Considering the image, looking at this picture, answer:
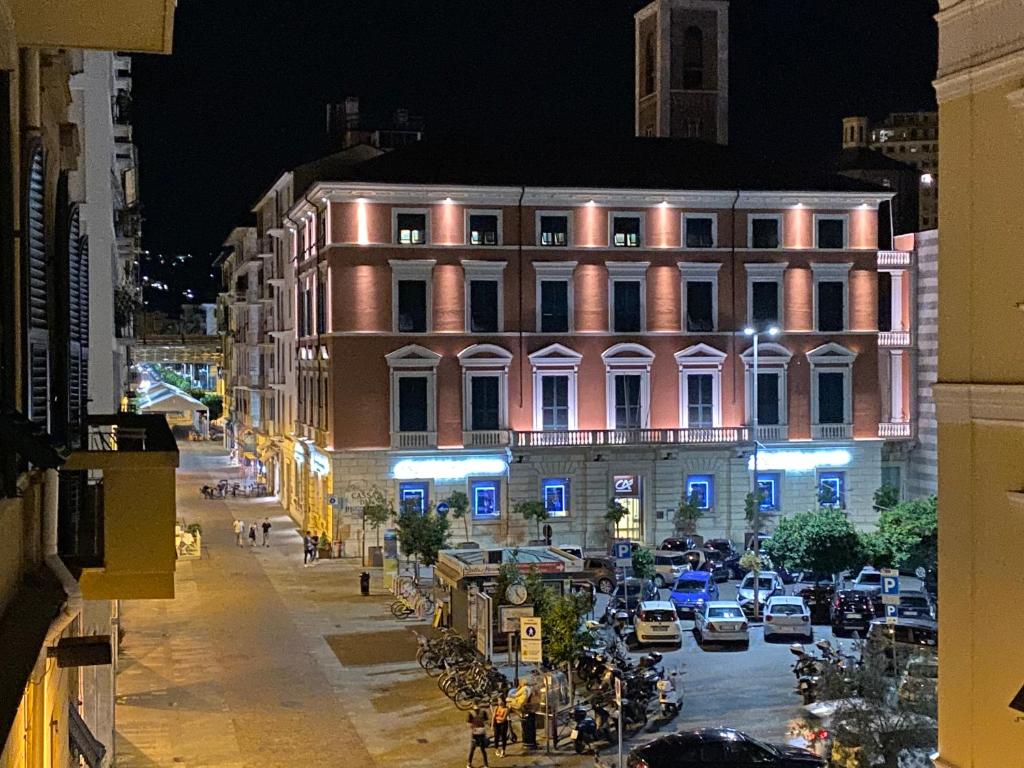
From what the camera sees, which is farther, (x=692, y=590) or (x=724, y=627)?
(x=692, y=590)

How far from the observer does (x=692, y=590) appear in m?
39.2

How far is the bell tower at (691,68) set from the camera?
6562cm

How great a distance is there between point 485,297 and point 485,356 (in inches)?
87.9

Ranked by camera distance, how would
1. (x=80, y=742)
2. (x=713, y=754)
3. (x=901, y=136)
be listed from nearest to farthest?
(x=80, y=742) < (x=713, y=754) < (x=901, y=136)

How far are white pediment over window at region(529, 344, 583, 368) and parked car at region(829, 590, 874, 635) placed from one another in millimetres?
17054

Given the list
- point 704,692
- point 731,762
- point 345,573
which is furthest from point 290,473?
point 731,762

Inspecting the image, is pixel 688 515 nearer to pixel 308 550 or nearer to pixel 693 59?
pixel 308 550

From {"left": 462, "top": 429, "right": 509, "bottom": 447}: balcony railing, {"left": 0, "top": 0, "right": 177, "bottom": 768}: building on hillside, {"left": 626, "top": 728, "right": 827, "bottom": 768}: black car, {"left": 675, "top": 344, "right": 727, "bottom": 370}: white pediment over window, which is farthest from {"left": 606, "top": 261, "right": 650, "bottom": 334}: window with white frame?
{"left": 0, "top": 0, "right": 177, "bottom": 768}: building on hillside

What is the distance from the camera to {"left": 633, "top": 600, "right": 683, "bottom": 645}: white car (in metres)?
33.2

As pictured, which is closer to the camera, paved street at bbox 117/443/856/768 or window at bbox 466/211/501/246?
paved street at bbox 117/443/856/768

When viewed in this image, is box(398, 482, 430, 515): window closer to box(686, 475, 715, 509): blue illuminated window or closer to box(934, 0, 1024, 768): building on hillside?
box(686, 475, 715, 509): blue illuminated window

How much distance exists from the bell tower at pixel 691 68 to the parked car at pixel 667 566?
91.8 ft

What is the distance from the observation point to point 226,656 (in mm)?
32906

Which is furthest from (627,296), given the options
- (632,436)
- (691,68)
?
(691,68)
